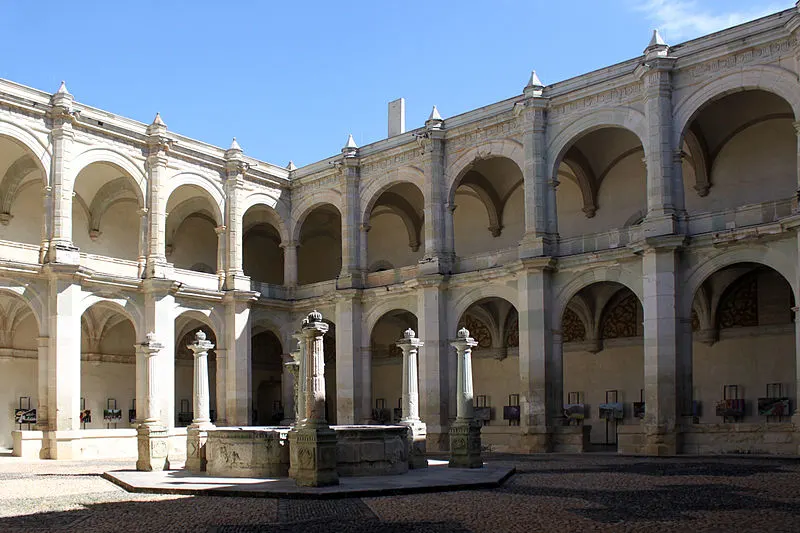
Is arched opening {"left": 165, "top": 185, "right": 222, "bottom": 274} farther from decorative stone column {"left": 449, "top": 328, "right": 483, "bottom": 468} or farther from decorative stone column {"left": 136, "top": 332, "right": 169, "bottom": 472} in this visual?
decorative stone column {"left": 449, "top": 328, "right": 483, "bottom": 468}

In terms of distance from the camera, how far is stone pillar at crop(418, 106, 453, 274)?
29.5 metres

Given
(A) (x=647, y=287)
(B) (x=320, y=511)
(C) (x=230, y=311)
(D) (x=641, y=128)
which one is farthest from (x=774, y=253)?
(C) (x=230, y=311)

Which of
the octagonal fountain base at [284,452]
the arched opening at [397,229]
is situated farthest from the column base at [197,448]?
the arched opening at [397,229]

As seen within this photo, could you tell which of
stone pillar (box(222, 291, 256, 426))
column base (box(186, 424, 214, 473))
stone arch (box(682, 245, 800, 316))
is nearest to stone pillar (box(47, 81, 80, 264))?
stone pillar (box(222, 291, 256, 426))

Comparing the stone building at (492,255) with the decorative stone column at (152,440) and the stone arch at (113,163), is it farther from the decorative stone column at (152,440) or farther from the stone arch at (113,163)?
the decorative stone column at (152,440)

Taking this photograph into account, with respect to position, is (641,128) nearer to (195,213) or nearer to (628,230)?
(628,230)

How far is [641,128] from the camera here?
82.5ft

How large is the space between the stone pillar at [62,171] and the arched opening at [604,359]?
16146mm

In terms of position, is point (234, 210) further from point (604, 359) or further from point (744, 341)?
point (744, 341)

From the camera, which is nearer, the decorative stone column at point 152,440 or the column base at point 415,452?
the column base at point 415,452

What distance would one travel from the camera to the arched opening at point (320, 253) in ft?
130

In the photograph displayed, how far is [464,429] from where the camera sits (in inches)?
746

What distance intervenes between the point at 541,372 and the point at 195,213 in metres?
16.9

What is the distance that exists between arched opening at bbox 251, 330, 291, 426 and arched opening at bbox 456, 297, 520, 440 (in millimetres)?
9470
